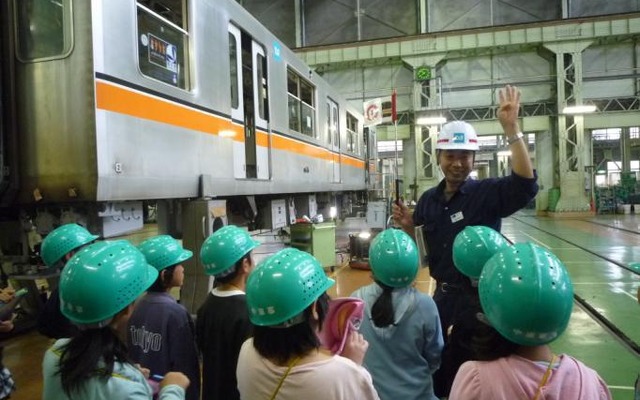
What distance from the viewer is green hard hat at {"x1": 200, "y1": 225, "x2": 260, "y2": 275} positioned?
221 cm

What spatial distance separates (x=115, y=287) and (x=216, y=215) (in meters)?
2.81

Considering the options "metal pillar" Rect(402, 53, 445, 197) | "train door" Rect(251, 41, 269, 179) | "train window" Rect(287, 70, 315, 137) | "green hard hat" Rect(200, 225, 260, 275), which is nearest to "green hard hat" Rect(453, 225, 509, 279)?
"green hard hat" Rect(200, 225, 260, 275)

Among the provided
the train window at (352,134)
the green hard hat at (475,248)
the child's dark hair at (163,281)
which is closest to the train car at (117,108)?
the child's dark hair at (163,281)

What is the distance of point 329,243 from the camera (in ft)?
24.5

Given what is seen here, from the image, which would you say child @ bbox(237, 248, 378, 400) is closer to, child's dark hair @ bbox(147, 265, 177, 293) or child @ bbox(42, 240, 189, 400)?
child @ bbox(42, 240, 189, 400)

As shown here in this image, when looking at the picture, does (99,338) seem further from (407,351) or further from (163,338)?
(407,351)

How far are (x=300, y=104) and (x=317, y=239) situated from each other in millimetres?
2192

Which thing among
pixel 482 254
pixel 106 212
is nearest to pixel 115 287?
pixel 482 254

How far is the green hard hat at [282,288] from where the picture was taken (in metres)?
1.37

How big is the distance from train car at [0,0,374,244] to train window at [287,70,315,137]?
1820 mm

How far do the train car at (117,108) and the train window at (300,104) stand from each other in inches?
71.7

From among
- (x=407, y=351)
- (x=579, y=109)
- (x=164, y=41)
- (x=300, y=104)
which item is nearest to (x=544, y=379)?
(x=407, y=351)

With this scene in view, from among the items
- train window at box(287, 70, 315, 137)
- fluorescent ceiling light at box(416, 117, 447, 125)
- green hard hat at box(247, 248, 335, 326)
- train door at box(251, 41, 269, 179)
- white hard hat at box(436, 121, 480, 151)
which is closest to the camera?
green hard hat at box(247, 248, 335, 326)

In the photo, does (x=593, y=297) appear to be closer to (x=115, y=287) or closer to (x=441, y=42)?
(x=115, y=287)
